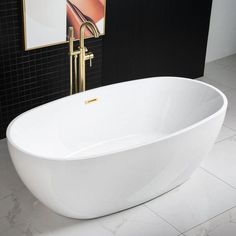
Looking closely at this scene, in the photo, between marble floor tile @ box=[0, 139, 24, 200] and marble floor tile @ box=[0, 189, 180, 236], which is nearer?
marble floor tile @ box=[0, 189, 180, 236]

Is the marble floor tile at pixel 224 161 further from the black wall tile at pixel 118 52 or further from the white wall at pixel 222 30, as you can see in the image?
the white wall at pixel 222 30

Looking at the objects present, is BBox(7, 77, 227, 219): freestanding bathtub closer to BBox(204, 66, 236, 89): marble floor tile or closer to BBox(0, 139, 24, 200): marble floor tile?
BBox(0, 139, 24, 200): marble floor tile

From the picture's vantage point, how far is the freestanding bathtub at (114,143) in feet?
9.39

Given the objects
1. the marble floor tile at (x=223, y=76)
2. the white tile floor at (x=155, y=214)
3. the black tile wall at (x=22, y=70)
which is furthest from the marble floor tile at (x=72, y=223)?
the marble floor tile at (x=223, y=76)

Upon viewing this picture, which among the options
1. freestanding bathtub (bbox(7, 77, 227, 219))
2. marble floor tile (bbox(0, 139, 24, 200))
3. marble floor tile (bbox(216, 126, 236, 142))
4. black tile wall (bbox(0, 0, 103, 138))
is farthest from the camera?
marble floor tile (bbox(216, 126, 236, 142))

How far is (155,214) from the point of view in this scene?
3260mm

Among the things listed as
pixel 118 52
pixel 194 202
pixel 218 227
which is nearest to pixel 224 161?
pixel 194 202

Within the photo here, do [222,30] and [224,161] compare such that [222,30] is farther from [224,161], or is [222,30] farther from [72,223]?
[72,223]

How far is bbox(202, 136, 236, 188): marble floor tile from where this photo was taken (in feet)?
12.2

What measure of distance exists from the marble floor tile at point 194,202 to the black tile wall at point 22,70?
130 cm

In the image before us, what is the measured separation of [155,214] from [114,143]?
0.74 metres

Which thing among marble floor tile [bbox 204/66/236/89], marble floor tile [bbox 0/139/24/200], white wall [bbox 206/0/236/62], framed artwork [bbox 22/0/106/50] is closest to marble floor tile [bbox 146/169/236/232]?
marble floor tile [bbox 0/139/24/200]

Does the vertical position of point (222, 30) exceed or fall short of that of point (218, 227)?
it exceeds it

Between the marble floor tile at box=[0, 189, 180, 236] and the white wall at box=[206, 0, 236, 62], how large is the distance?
9.61ft
